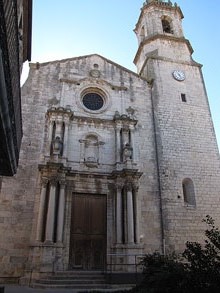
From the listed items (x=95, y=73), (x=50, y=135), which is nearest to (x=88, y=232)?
(x=50, y=135)

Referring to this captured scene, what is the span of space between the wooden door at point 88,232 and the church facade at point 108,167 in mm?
43

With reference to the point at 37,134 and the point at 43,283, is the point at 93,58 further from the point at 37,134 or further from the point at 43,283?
the point at 43,283

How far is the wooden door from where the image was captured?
36.8 feet

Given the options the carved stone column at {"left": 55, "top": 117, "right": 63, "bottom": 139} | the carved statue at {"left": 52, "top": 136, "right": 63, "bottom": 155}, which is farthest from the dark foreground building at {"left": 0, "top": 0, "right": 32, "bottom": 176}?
the carved stone column at {"left": 55, "top": 117, "right": 63, "bottom": 139}

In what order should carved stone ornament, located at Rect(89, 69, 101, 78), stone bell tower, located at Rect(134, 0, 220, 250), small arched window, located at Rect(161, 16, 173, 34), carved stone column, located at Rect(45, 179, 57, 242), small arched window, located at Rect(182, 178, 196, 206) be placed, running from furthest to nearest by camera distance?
1. small arched window, located at Rect(161, 16, 173, 34)
2. carved stone ornament, located at Rect(89, 69, 101, 78)
3. small arched window, located at Rect(182, 178, 196, 206)
4. stone bell tower, located at Rect(134, 0, 220, 250)
5. carved stone column, located at Rect(45, 179, 57, 242)

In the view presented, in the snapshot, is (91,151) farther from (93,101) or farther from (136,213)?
(136,213)

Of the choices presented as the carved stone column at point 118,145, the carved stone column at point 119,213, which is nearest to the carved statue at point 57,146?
the carved stone column at point 118,145

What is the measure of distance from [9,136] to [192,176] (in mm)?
10984

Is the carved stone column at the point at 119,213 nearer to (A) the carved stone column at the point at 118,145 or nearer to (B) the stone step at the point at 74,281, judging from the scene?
(A) the carved stone column at the point at 118,145

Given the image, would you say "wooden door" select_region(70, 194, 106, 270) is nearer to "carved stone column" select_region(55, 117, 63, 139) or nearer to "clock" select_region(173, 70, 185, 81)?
"carved stone column" select_region(55, 117, 63, 139)

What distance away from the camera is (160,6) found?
19.5 m

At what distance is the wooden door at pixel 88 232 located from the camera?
11219mm

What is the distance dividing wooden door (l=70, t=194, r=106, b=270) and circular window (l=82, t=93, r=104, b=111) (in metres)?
5.03

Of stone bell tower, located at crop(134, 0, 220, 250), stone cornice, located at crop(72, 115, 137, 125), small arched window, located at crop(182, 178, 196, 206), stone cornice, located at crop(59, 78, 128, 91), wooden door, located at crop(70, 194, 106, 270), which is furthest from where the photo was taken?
stone cornice, located at crop(59, 78, 128, 91)
